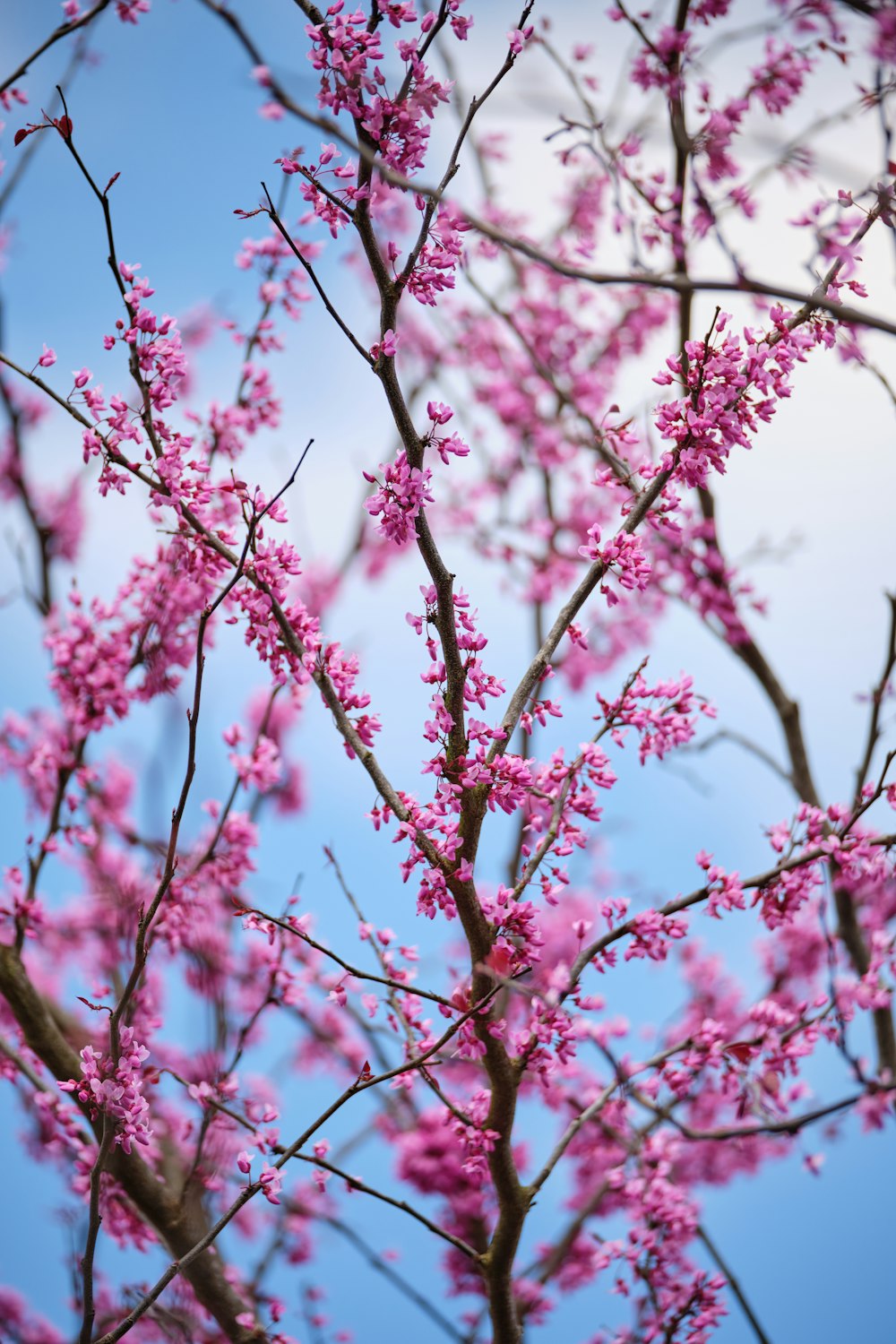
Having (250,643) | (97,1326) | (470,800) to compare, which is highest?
(250,643)

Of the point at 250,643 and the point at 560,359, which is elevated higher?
the point at 560,359

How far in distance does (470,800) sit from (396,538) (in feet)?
2.50

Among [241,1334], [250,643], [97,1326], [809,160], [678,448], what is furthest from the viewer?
[97,1326]

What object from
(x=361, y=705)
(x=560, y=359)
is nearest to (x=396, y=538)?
(x=361, y=705)

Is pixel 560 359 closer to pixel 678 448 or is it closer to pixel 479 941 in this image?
pixel 678 448

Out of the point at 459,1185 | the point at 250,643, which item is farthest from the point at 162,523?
the point at 459,1185

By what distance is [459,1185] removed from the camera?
5.10 metres

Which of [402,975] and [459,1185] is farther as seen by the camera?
[459,1185]

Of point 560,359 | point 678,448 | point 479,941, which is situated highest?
point 560,359

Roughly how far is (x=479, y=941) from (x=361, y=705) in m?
0.81

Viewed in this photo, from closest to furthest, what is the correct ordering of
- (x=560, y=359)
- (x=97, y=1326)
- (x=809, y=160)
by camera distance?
(x=809, y=160), (x=97, y=1326), (x=560, y=359)

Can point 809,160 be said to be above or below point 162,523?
above

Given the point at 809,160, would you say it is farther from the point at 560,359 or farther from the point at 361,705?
the point at 560,359

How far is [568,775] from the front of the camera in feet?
10.7
